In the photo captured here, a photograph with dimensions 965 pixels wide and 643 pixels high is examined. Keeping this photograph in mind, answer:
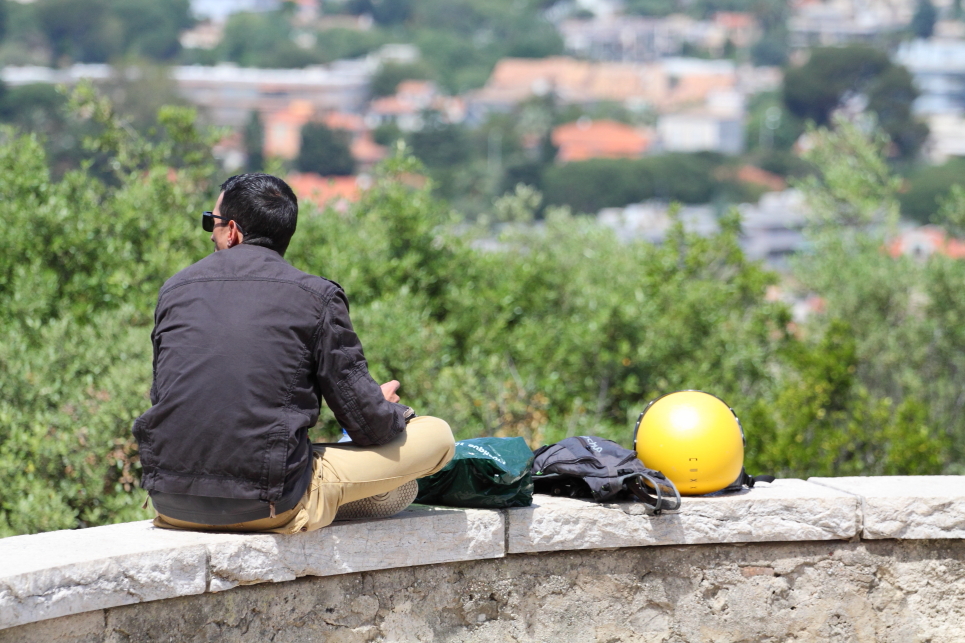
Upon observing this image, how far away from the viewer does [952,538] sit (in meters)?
3.99

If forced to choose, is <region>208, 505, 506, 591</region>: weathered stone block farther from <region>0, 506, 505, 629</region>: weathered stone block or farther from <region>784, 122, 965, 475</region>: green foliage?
<region>784, 122, 965, 475</region>: green foliage

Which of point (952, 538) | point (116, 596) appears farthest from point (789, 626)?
point (116, 596)

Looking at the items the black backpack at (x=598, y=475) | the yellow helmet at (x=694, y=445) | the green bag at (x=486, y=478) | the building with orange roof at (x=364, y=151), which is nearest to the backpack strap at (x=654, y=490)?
the black backpack at (x=598, y=475)

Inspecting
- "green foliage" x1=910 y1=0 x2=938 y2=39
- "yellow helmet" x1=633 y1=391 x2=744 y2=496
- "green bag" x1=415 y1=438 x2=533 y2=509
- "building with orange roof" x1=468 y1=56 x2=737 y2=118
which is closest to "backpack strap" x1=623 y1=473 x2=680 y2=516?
"yellow helmet" x1=633 y1=391 x2=744 y2=496

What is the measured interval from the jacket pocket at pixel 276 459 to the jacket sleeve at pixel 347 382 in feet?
0.61

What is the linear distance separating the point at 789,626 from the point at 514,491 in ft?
3.85

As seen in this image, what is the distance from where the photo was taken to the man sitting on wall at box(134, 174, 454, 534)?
3.13 meters

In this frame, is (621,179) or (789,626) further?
(621,179)

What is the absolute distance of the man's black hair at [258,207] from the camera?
3.33 meters

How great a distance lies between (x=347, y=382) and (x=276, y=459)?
299 mm

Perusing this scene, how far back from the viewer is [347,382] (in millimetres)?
3225

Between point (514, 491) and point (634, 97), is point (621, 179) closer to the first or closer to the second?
point (634, 97)

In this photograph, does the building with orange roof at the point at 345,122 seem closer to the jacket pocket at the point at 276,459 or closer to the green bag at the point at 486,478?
the green bag at the point at 486,478

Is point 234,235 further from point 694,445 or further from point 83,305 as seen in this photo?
point 83,305
